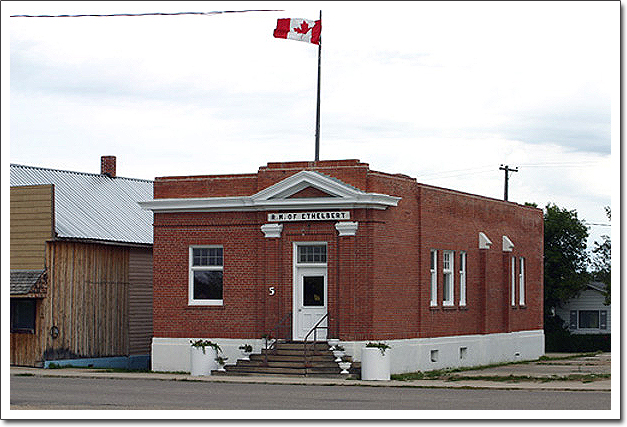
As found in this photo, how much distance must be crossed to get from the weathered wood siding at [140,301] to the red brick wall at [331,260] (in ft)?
17.9

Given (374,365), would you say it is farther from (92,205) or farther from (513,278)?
A: (92,205)

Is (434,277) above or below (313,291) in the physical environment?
above

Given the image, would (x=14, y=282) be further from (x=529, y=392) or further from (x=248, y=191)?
(x=529, y=392)

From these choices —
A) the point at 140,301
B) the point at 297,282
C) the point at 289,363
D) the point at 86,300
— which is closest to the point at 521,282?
the point at 297,282

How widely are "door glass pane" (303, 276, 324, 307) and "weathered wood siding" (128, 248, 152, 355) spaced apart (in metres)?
9.11

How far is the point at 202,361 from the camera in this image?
3381 cm

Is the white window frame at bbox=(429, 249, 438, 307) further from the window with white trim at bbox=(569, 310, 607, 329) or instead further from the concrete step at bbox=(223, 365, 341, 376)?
the window with white trim at bbox=(569, 310, 607, 329)

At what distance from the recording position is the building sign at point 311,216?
33344 millimetres

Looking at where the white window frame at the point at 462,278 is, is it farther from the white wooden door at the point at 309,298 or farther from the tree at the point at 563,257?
the tree at the point at 563,257

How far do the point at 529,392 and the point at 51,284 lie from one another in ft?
53.5

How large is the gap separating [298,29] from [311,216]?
6.39 meters

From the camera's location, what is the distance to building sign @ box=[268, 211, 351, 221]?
3334 centimetres

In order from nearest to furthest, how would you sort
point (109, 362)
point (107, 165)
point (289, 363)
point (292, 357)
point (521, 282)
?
point (289, 363) < point (292, 357) < point (109, 362) < point (521, 282) < point (107, 165)

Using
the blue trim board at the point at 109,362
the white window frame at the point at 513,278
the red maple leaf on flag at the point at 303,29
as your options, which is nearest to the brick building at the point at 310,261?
the blue trim board at the point at 109,362
